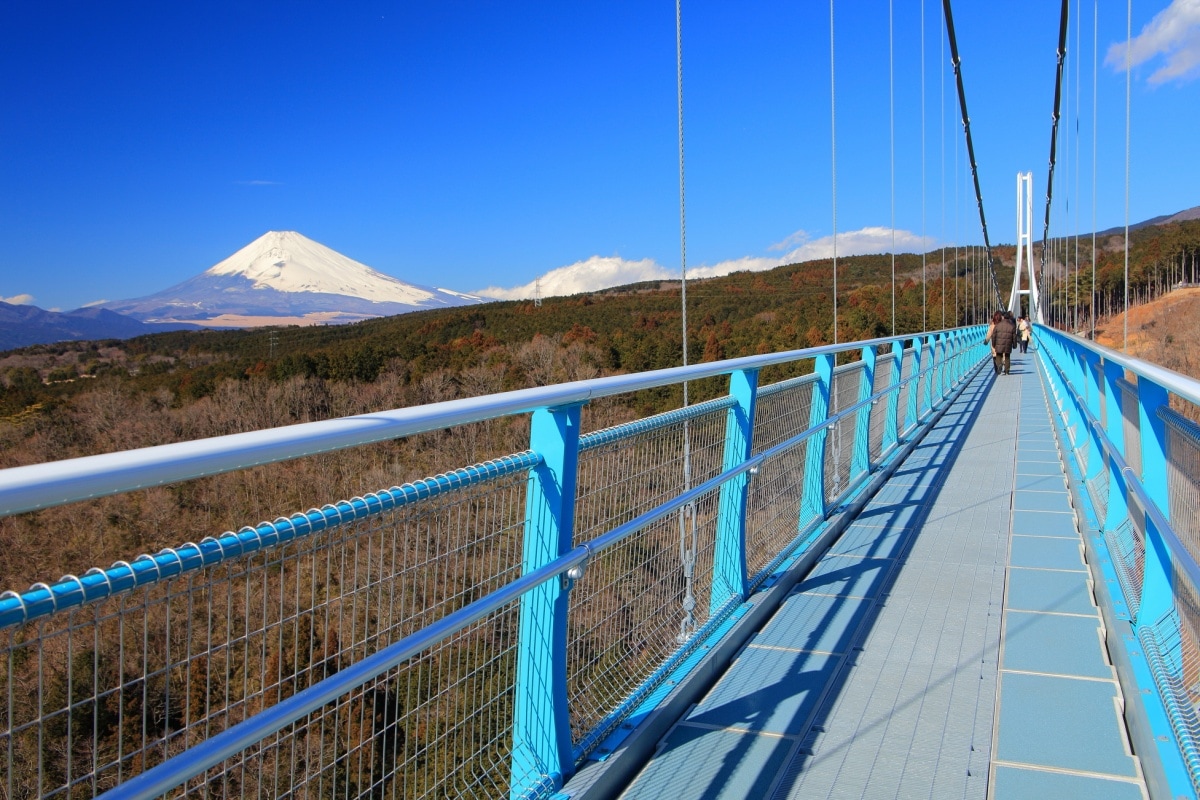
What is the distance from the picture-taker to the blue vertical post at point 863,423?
6102 mm

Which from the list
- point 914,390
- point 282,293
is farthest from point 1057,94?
point 282,293

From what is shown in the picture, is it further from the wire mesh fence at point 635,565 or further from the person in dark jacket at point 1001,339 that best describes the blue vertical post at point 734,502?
the person in dark jacket at point 1001,339

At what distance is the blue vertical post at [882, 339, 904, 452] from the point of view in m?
7.43

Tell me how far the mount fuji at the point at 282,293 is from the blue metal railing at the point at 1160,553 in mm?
59230

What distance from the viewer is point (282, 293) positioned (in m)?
82.4

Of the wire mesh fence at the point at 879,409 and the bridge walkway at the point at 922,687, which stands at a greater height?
the wire mesh fence at the point at 879,409

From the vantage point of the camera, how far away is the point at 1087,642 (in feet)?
10.3

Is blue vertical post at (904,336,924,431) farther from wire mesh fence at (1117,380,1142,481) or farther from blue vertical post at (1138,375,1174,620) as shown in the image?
blue vertical post at (1138,375,1174,620)

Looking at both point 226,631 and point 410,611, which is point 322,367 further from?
point 226,631

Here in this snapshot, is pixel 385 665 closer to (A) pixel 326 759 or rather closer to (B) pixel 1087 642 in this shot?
(A) pixel 326 759

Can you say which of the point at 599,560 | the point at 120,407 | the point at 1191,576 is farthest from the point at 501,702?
the point at 120,407

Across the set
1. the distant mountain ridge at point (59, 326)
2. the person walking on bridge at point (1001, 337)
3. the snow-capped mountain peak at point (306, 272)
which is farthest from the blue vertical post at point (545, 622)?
the snow-capped mountain peak at point (306, 272)

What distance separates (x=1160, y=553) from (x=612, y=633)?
1576mm

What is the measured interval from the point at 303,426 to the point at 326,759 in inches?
33.2
